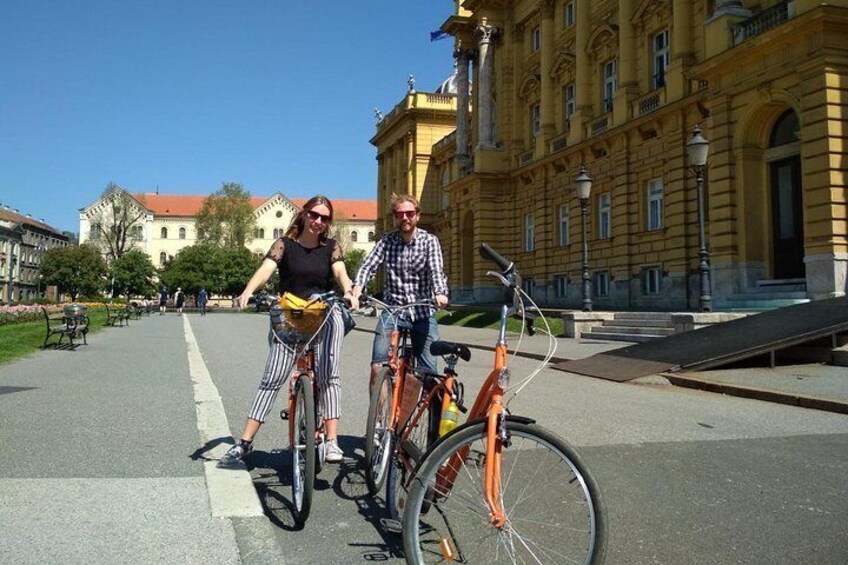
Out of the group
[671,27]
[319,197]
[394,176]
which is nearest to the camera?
[319,197]

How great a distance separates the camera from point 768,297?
18.9m

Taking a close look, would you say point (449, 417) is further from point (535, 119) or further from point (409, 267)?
point (535, 119)

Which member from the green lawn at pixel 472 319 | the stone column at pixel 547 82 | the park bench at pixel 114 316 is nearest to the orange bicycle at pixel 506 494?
the green lawn at pixel 472 319

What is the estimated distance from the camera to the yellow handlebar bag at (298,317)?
453 centimetres

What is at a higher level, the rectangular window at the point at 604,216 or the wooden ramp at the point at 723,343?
the rectangular window at the point at 604,216

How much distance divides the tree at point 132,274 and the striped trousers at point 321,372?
92755mm

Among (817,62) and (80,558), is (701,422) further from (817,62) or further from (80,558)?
(817,62)

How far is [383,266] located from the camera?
546 cm

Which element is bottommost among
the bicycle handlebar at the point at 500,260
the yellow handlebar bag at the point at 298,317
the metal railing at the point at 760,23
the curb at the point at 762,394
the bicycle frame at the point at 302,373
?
the curb at the point at 762,394

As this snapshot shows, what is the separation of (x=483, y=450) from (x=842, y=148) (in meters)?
18.3

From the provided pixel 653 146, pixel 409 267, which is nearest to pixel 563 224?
pixel 653 146

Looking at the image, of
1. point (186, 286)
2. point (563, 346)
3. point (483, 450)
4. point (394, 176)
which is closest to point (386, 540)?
point (483, 450)

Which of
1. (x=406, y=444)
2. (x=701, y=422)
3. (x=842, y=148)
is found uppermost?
(x=842, y=148)

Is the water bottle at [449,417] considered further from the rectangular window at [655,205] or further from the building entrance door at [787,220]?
the rectangular window at [655,205]
